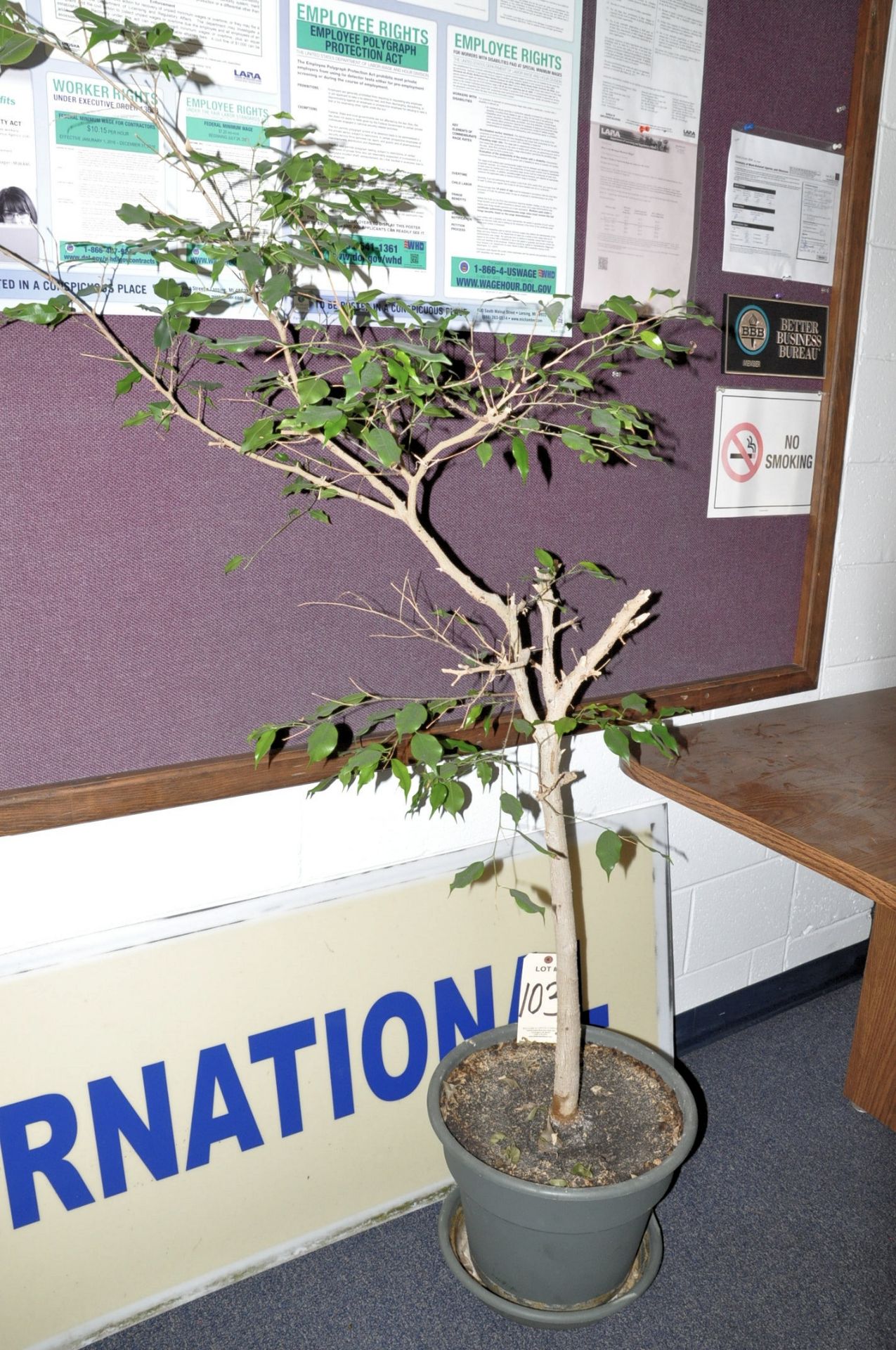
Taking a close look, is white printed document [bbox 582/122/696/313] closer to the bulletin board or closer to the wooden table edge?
the bulletin board

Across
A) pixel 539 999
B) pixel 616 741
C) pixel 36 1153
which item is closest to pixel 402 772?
pixel 616 741

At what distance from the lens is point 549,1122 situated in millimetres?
1383

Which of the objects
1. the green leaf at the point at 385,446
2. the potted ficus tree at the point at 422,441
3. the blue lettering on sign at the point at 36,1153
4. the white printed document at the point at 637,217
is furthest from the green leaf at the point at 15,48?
the blue lettering on sign at the point at 36,1153

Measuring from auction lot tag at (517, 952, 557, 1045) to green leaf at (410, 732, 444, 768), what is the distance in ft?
1.58

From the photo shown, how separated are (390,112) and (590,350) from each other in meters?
0.47

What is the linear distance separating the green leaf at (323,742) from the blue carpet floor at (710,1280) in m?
0.92

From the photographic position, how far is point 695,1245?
157 cm

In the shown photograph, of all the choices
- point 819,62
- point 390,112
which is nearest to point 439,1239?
point 390,112

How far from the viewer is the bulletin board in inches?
49.6

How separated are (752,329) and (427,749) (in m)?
1.10

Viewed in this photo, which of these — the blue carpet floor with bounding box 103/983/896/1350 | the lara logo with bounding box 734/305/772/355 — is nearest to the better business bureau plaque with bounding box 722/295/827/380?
the lara logo with bounding box 734/305/772/355

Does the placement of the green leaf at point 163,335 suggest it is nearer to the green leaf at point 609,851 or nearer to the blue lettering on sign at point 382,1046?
the green leaf at point 609,851

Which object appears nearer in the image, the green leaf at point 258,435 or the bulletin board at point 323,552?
the green leaf at point 258,435

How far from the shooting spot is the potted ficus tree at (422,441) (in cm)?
107
